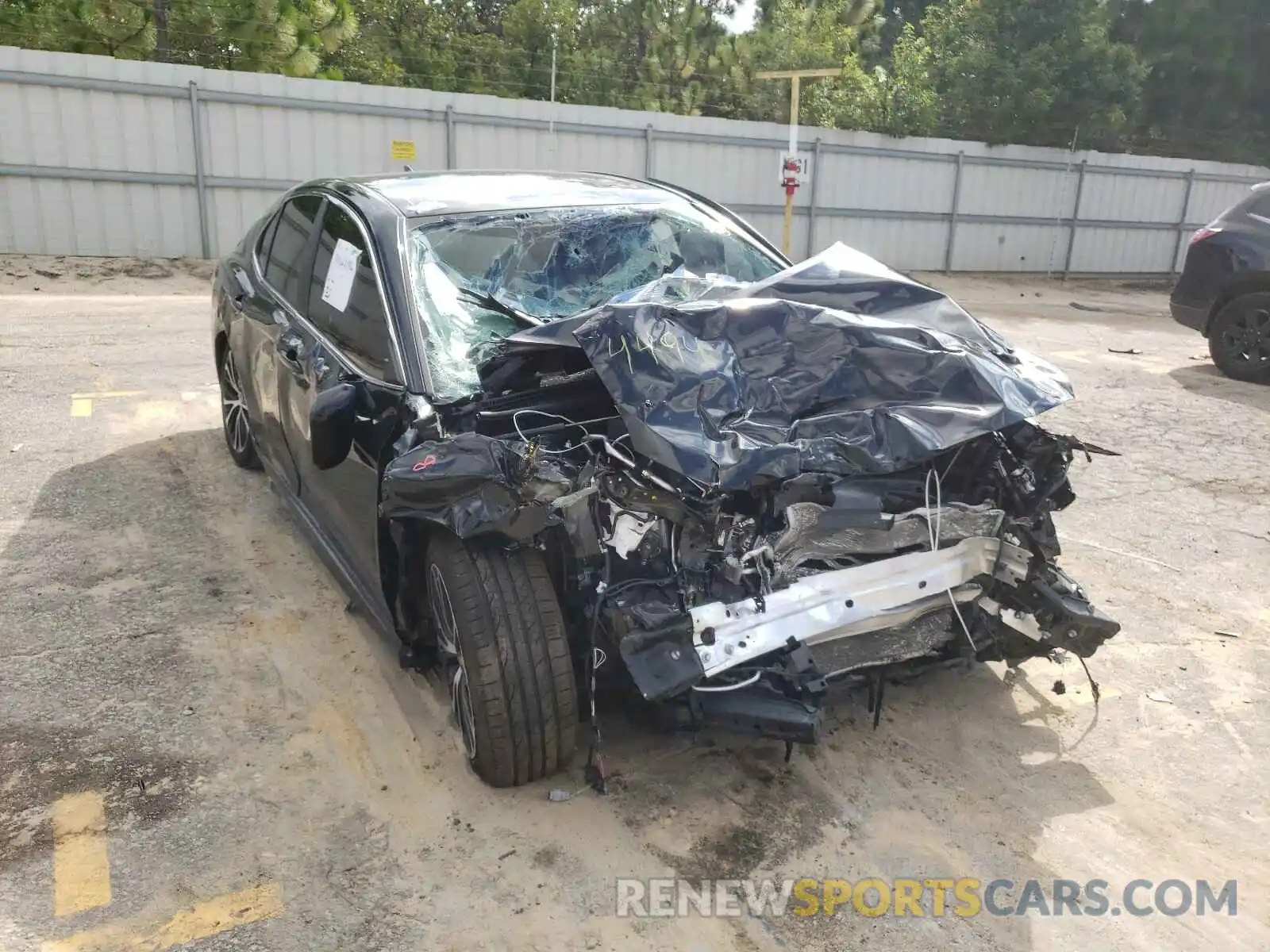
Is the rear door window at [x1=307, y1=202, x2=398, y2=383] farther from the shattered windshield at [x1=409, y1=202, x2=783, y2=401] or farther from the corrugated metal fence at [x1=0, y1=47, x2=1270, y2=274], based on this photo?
the corrugated metal fence at [x1=0, y1=47, x2=1270, y2=274]

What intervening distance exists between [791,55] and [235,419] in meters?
19.3

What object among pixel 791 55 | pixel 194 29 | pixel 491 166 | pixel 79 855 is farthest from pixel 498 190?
pixel 791 55

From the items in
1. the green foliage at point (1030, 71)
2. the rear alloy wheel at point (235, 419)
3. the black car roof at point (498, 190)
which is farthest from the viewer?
the green foliage at point (1030, 71)

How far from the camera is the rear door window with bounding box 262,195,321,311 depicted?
434 cm

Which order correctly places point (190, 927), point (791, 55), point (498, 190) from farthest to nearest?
point (791, 55) → point (498, 190) → point (190, 927)

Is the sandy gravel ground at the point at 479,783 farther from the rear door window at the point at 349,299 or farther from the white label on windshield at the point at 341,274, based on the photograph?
the white label on windshield at the point at 341,274

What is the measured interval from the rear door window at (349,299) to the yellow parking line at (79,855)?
1.54 metres

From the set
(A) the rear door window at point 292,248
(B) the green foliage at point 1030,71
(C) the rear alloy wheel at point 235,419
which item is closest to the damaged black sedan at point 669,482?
(A) the rear door window at point 292,248

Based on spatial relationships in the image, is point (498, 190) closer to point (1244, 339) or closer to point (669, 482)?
point (669, 482)

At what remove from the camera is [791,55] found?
21.6 meters

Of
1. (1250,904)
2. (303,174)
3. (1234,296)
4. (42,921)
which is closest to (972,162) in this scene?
(1234,296)

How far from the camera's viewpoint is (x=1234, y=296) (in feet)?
28.7

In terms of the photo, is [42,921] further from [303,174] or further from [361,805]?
[303,174]

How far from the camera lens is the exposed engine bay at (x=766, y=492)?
2.69 meters
